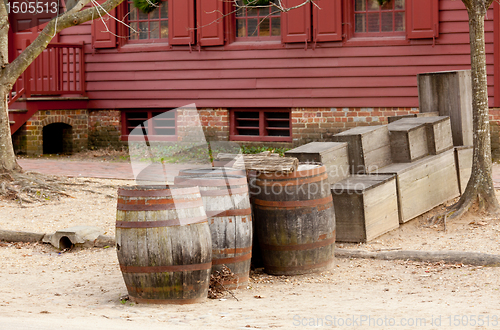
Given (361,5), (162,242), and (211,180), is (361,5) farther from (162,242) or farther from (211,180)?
(162,242)

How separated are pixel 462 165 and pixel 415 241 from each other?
1620 millimetres

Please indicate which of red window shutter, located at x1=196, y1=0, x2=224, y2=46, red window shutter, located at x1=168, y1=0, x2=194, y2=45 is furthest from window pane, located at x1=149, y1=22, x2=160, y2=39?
red window shutter, located at x1=196, y1=0, x2=224, y2=46

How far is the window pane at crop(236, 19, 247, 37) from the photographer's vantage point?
11.9 metres

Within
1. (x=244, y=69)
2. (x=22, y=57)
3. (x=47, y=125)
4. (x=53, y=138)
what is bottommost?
(x=53, y=138)

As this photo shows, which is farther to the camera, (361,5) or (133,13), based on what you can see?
(133,13)

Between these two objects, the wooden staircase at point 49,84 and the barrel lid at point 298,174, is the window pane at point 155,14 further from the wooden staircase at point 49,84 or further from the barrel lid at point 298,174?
the barrel lid at point 298,174

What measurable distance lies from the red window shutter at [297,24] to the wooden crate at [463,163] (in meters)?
4.65

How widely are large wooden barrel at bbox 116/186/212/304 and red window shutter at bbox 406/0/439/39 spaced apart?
288 inches

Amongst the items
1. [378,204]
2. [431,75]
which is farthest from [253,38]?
[378,204]


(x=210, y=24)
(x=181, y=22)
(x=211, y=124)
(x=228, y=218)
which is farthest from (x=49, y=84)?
(x=228, y=218)

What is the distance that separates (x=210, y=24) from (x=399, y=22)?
11.1ft

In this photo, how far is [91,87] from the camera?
42.9 ft

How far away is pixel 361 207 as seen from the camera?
588 centimetres

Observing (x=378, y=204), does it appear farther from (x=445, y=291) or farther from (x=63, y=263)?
(x=63, y=263)
